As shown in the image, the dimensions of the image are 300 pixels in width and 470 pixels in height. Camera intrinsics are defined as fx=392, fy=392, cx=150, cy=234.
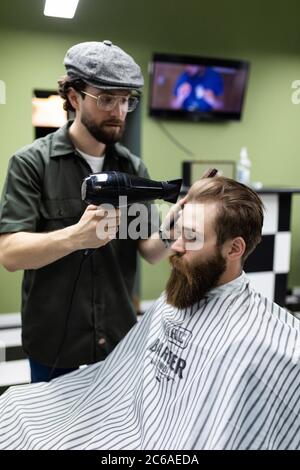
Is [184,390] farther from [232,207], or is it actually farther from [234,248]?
[232,207]

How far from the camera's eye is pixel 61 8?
3.41ft

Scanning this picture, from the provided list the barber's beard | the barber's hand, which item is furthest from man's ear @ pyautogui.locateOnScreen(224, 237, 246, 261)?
the barber's beard

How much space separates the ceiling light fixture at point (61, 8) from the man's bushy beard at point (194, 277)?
749 mm

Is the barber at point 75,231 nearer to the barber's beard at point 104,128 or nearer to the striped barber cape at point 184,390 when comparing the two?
the barber's beard at point 104,128

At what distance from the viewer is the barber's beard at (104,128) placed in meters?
1.04

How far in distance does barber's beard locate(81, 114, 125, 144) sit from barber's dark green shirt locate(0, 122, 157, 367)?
0.13 meters

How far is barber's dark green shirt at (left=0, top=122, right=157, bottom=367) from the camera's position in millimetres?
1178

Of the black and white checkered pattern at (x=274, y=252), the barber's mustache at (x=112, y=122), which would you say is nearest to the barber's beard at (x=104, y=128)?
the barber's mustache at (x=112, y=122)

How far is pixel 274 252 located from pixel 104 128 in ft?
3.39

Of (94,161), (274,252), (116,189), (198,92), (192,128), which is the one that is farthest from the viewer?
(198,92)

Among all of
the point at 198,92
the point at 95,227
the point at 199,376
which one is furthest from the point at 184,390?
the point at 198,92

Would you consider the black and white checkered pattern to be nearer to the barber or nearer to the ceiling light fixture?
the barber

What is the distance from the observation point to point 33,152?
1.18m

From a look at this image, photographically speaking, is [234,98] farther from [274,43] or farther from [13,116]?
[13,116]
